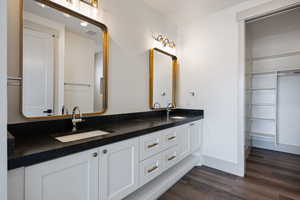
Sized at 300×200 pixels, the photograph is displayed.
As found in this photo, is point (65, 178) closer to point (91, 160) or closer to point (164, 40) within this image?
point (91, 160)

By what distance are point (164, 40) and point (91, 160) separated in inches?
88.2

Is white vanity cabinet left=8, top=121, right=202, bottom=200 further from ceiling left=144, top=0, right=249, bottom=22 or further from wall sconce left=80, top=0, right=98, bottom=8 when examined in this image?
ceiling left=144, top=0, right=249, bottom=22

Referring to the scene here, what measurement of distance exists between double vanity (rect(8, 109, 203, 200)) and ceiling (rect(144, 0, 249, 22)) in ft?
5.79

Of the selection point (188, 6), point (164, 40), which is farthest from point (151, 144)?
point (188, 6)

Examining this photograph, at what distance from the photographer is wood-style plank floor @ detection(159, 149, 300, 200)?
1.82m

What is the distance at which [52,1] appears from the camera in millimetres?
1365

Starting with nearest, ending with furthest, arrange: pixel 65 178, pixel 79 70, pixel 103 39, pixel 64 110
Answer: pixel 65 178 → pixel 64 110 → pixel 79 70 → pixel 103 39

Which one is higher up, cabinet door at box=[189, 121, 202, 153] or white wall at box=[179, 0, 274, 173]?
white wall at box=[179, 0, 274, 173]

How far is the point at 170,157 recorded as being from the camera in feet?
6.43

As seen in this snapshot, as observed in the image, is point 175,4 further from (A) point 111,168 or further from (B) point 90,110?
(A) point 111,168

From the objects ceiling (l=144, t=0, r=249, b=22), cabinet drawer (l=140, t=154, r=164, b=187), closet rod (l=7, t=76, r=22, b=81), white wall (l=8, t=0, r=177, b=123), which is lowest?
cabinet drawer (l=140, t=154, r=164, b=187)

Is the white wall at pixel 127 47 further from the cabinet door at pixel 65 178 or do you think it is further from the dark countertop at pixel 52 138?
the cabinet door at pixel 65 178
